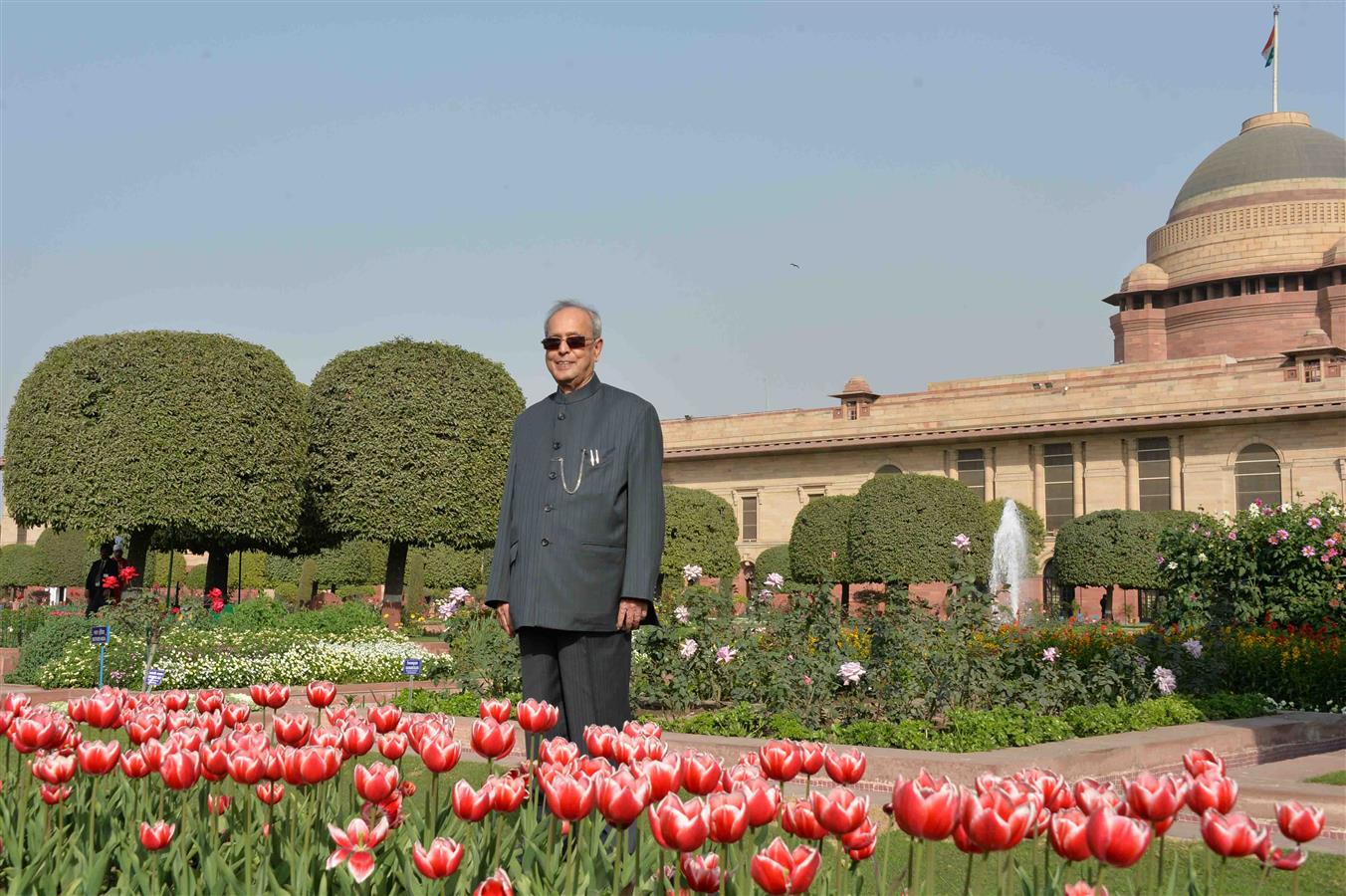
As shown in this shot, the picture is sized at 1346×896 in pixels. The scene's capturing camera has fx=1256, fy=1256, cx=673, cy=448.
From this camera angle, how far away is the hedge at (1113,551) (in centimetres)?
3222

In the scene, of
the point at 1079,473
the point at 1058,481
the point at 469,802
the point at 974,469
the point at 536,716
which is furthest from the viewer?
the point at 974,469

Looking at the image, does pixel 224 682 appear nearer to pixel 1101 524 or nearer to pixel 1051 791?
pixel 1051 791

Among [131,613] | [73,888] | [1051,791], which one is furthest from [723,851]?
[131,613]

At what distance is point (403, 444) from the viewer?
21.7 meters

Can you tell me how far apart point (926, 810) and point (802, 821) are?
381 millimetres

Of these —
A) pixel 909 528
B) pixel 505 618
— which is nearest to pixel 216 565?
pixel 909 528

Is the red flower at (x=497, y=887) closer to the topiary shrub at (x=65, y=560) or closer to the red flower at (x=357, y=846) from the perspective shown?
the red flower at (x=357, y=846)

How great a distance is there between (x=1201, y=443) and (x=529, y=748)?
118ft

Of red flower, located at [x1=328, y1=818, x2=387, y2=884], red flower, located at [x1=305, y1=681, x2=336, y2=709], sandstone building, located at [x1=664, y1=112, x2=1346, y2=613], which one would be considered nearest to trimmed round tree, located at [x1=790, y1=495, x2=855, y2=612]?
sandstone building, located at [x1=664, y1=112, x2=1346, y2=613]

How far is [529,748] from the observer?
389cm

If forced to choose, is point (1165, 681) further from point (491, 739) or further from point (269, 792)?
point (269, 792)

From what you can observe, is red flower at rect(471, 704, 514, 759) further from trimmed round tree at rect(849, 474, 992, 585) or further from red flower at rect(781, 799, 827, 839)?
trimmed round tree at rect(849, 474, 992, 585)

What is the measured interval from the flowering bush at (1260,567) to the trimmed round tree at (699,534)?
2195 centimetres

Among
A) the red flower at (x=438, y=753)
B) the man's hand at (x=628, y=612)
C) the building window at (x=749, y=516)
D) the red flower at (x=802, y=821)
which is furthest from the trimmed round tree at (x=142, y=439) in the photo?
the building window at (x=749, y=516)
